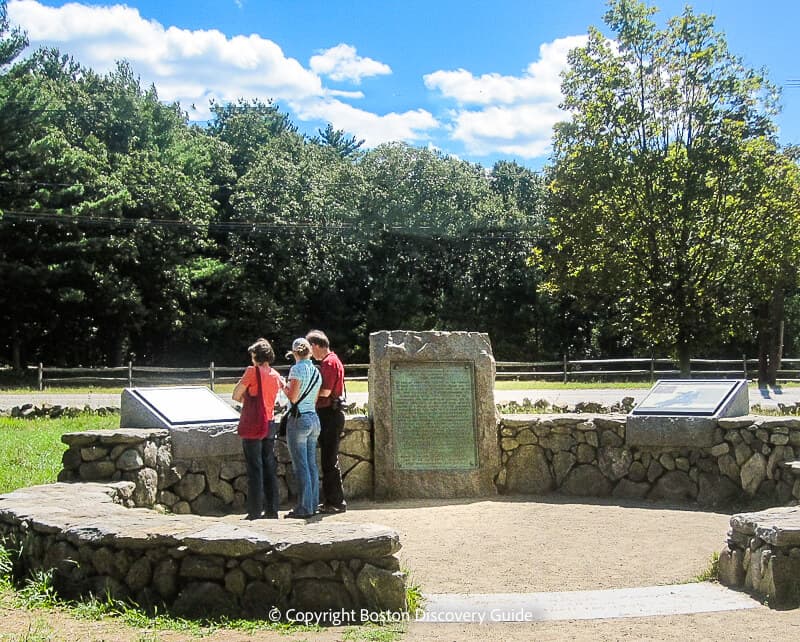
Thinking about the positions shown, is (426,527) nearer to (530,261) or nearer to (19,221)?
(530,261)

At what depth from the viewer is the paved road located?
18172 mm

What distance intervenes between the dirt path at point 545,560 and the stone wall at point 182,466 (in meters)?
0.62

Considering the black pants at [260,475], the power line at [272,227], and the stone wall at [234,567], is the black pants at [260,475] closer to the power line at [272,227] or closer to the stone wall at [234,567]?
the stone wall at [234,567]

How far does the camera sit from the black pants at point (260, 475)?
7594 millimetres

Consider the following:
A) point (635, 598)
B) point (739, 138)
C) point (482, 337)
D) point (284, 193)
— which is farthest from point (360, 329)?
point (635, 598)

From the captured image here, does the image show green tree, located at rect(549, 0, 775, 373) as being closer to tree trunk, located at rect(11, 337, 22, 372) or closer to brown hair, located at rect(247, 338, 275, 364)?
brown hair, located at rect(247, 338, 275, 364)

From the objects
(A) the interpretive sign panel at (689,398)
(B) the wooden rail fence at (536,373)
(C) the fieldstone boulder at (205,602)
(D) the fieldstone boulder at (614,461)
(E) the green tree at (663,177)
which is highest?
(E) the green tree at (663,177)

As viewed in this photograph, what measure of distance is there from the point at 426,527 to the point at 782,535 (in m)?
3.33

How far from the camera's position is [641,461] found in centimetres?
920

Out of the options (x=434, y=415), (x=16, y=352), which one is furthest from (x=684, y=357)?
(x=16, y=352)

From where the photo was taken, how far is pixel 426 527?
25.7 ft

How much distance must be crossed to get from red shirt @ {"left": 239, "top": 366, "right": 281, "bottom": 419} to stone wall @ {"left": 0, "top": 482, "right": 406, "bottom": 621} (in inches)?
89.2

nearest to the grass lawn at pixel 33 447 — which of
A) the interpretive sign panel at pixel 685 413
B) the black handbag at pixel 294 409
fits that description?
the black handbag at pixel 294 409

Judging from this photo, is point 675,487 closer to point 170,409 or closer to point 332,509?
point 332,509
